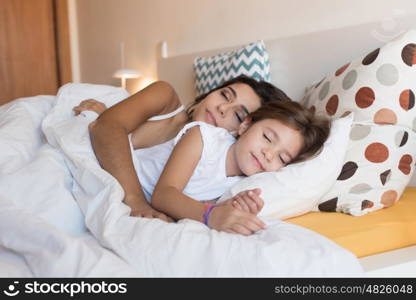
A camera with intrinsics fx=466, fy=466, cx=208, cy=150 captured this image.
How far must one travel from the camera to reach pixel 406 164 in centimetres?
136

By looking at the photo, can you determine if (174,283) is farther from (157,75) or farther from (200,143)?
(157,75)

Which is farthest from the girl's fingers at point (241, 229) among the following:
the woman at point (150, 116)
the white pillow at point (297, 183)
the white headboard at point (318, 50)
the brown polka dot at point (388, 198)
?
the white headboard at point (318, 50)

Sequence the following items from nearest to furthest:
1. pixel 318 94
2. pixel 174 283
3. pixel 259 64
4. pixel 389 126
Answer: pixel 174 283 → pixel 389 126 → pixel 318 94 → pixel 259 64

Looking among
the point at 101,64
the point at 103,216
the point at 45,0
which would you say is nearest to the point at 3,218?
the point at 103,216

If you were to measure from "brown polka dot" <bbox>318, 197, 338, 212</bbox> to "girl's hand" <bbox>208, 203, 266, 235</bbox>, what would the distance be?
1.25 feet

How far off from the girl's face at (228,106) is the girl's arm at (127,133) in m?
0.15

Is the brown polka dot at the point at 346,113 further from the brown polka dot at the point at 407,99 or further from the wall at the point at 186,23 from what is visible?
the wall at the point at 186,23

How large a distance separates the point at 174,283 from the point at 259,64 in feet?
4.76

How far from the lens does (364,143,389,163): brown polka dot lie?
52.1 inches

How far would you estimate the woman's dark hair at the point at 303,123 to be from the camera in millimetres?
1305

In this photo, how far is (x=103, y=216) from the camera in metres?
0.96

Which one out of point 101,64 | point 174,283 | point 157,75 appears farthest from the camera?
point 101,64

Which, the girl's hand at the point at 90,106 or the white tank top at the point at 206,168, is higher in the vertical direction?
the girl's hand at the point at 90,106

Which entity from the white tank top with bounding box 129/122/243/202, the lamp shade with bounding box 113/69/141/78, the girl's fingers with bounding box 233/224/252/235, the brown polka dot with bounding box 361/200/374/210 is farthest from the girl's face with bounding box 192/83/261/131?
the lamp shade with bounding box 113/69/141/78
